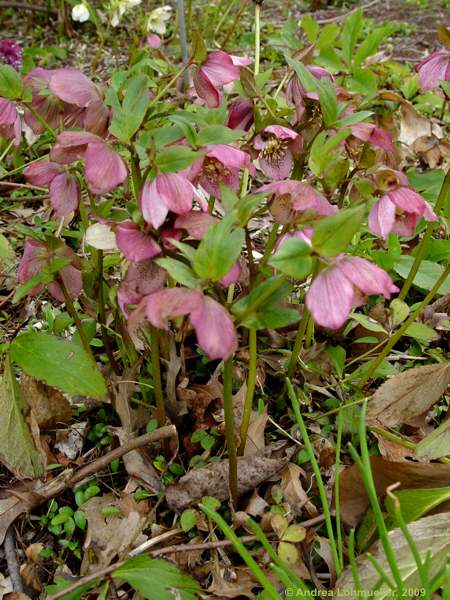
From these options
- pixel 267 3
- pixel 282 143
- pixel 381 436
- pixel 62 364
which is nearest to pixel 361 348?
pixel 381 436

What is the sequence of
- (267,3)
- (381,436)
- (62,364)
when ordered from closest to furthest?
(62,364) < (381,436) < (267,3)

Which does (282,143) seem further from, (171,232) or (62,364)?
(62,364)

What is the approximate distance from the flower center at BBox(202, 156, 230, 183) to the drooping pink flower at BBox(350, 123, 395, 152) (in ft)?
0.59

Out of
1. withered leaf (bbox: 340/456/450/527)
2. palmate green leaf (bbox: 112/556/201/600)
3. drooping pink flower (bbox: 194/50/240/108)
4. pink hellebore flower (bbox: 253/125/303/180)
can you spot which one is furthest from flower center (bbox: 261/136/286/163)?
palmate green leaf (bbox: 112/556/201/600)

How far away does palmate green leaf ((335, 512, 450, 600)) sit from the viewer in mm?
769

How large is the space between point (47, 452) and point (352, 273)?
647 mm

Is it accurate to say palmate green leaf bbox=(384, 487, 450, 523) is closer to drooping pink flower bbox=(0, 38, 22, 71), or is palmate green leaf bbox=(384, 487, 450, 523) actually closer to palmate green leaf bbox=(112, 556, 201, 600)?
palmate green leaf bbox=(112, 556, 201, 600)

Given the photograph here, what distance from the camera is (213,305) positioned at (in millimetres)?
645

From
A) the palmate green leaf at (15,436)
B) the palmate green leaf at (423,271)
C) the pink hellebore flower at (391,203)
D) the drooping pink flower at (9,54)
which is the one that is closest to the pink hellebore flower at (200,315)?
the pink hellebore flower at (391,203)

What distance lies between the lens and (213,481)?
962 millimetres

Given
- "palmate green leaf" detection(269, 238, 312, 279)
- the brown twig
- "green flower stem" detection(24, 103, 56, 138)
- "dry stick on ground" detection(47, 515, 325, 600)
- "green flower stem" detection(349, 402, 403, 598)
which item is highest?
"green flower stem" detection(24, 103, 56, 138)

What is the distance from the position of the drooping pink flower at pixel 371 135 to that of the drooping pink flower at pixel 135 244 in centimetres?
33

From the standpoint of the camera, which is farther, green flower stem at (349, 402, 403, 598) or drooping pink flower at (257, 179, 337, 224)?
drooping pink flower at (257, 179, 337, 224)

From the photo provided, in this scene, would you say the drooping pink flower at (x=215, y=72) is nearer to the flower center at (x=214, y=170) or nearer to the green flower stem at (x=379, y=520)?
the flower center at (x=214, y=170)
